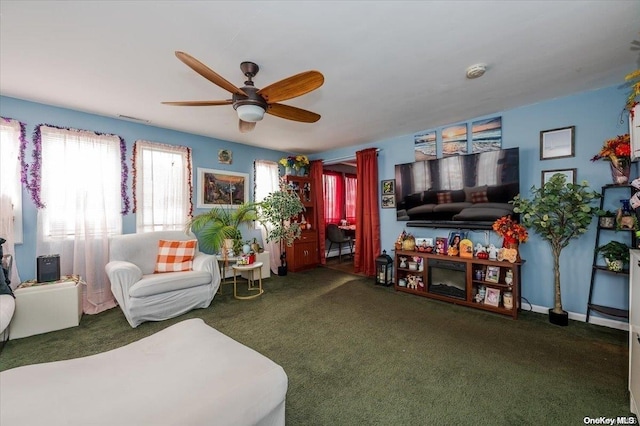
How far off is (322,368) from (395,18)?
8.01 feet

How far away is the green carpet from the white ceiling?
7.76ft

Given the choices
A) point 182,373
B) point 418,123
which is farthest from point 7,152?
point 418,123

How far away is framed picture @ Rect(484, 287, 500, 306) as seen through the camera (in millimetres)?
2939

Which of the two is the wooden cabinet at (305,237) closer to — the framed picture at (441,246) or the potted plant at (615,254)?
the framed picture at (441,246)

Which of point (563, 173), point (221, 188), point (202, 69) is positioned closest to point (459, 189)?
point (563, 173)

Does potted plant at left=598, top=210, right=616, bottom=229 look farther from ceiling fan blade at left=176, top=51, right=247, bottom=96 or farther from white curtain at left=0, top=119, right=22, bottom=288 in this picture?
white curtain at left=0, top=119, right=22, bottom=288

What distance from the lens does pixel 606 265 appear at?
8.25 ft

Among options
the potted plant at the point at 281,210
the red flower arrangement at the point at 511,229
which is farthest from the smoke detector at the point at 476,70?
the potted plant at the point at 281,210

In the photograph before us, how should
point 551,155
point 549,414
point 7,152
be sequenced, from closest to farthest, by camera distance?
point 549,414 < point 7,152 < point 551,155

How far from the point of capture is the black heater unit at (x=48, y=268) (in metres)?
2.63

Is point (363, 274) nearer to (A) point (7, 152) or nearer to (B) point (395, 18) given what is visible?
(B) point (395, 18)

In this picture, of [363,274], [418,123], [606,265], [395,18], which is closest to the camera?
[395,18]

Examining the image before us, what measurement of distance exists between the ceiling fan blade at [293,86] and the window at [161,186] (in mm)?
2592

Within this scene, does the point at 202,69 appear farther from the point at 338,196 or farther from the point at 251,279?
the point at 338,196
